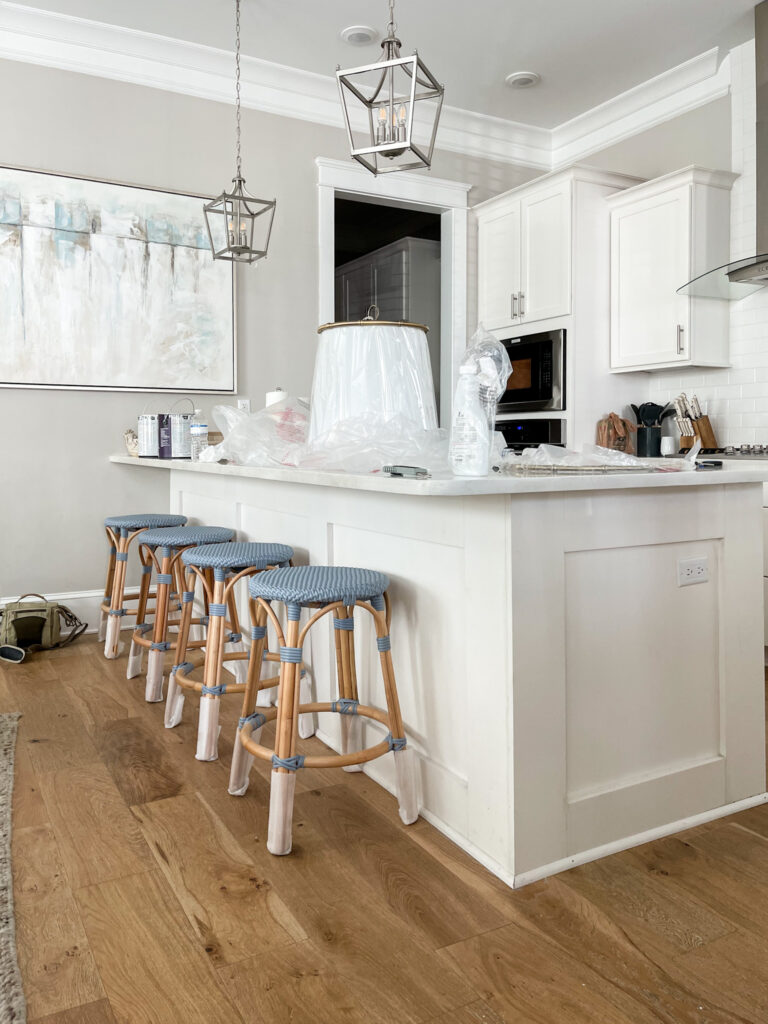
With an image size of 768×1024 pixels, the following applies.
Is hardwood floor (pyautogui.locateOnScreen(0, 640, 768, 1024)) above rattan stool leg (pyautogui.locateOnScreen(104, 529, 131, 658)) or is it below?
below

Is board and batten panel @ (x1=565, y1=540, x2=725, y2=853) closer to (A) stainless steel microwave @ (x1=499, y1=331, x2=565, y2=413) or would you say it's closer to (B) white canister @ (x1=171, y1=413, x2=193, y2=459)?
(B) white canister @ (x1=171, y1=413, x2=193, y2=459)

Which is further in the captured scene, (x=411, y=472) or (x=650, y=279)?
(x=650, y=279)

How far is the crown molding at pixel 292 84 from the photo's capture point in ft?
12.1

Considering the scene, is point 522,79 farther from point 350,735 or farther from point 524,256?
point 350,735

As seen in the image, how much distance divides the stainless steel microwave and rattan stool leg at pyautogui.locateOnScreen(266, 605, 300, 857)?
2884 mm

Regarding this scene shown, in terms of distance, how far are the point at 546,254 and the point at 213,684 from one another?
3216 millimetres

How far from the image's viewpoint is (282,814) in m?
1.69

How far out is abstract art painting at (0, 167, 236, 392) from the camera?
144 inches

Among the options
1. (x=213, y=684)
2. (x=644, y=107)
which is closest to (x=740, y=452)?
(x=644, y=107)

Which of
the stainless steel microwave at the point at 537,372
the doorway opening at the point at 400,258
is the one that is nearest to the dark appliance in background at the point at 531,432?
the stainless steel microwave at the point at 537,372

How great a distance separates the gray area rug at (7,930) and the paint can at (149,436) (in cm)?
166

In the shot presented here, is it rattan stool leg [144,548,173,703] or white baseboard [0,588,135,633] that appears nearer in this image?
rattan stool leg [144,548,173,703]

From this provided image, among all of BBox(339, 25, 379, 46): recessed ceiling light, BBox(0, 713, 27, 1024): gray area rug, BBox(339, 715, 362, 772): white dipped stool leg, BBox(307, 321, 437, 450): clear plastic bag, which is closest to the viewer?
BBox(0, 713, 27, 1024): gray area rug

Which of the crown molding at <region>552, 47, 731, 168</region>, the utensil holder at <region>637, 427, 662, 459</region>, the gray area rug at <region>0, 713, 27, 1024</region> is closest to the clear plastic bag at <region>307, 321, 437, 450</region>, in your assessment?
→ the gray area rug at <region>0, 713, 27, 1024</region>
